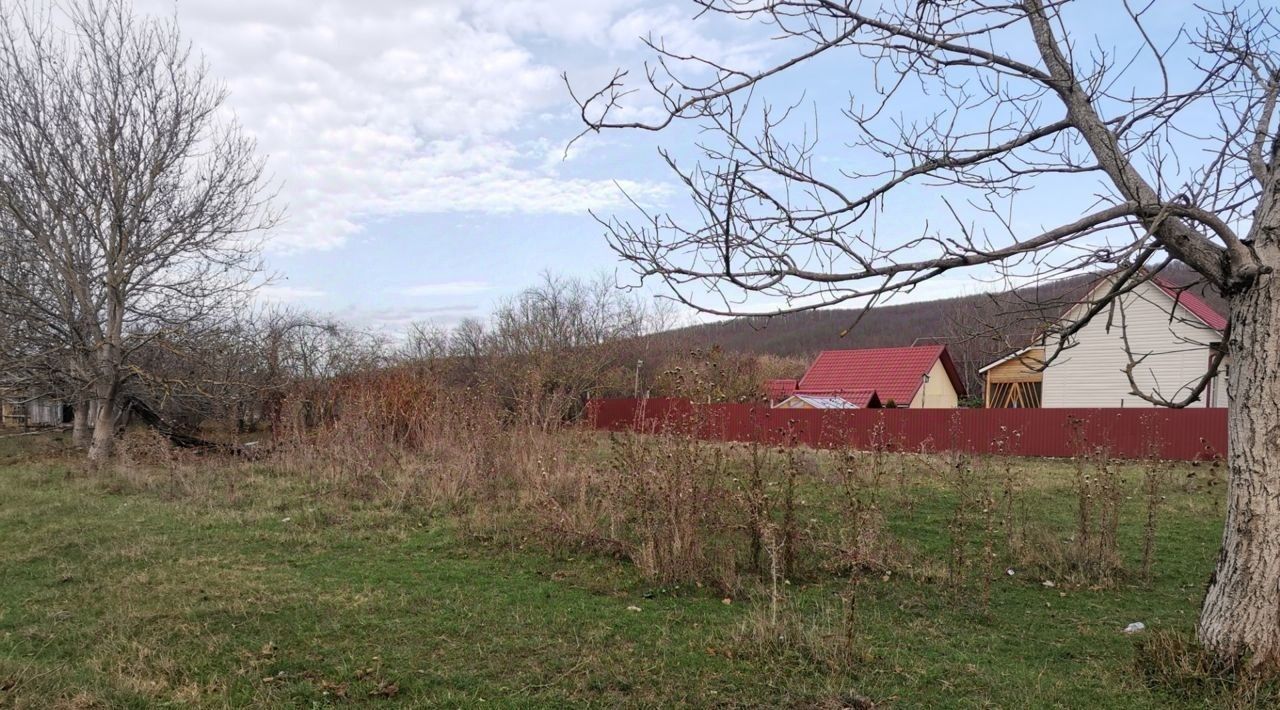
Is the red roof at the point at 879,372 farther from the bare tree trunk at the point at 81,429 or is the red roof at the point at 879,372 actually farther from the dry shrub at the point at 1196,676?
the dry shrub at the point at 1196,676

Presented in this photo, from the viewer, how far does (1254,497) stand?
358 centimetres

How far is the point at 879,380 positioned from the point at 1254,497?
1130 inches

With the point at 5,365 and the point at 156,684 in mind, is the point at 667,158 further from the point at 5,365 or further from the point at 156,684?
the point at 5,365

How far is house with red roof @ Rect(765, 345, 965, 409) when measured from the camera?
30062 millimetres

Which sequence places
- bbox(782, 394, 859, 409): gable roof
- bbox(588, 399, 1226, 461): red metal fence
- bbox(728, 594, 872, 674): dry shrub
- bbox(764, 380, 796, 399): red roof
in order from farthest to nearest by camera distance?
bbox(764, 380, 796, 399): red roof → bbox(782, 394, 859, 409): gable roof → bbox(588, 399, 1226, 461): red metal fence → bbox(728, 594, 872, 674): dry shrub

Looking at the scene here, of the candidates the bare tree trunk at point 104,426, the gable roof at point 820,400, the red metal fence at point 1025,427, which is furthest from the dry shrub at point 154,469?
the gable roof at point 820,400

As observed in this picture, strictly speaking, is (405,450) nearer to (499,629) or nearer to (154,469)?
(154,469)

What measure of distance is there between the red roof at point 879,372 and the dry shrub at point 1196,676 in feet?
86.4

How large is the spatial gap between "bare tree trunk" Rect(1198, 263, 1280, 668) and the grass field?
0.38m

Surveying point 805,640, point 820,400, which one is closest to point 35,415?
point 820,400

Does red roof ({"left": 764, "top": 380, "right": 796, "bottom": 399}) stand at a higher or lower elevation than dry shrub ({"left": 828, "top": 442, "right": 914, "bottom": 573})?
higher

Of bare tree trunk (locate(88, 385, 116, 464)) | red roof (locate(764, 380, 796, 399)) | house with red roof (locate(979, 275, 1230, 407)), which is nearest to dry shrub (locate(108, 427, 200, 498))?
bare tree trunk (locate(88, 385, 116, 464))

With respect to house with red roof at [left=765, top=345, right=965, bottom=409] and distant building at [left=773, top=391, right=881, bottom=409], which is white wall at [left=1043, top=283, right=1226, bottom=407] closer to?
house with red roof at [left=765, top=345, right=965, bottom=409]

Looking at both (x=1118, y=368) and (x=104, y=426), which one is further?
(x=1118, y=368)
